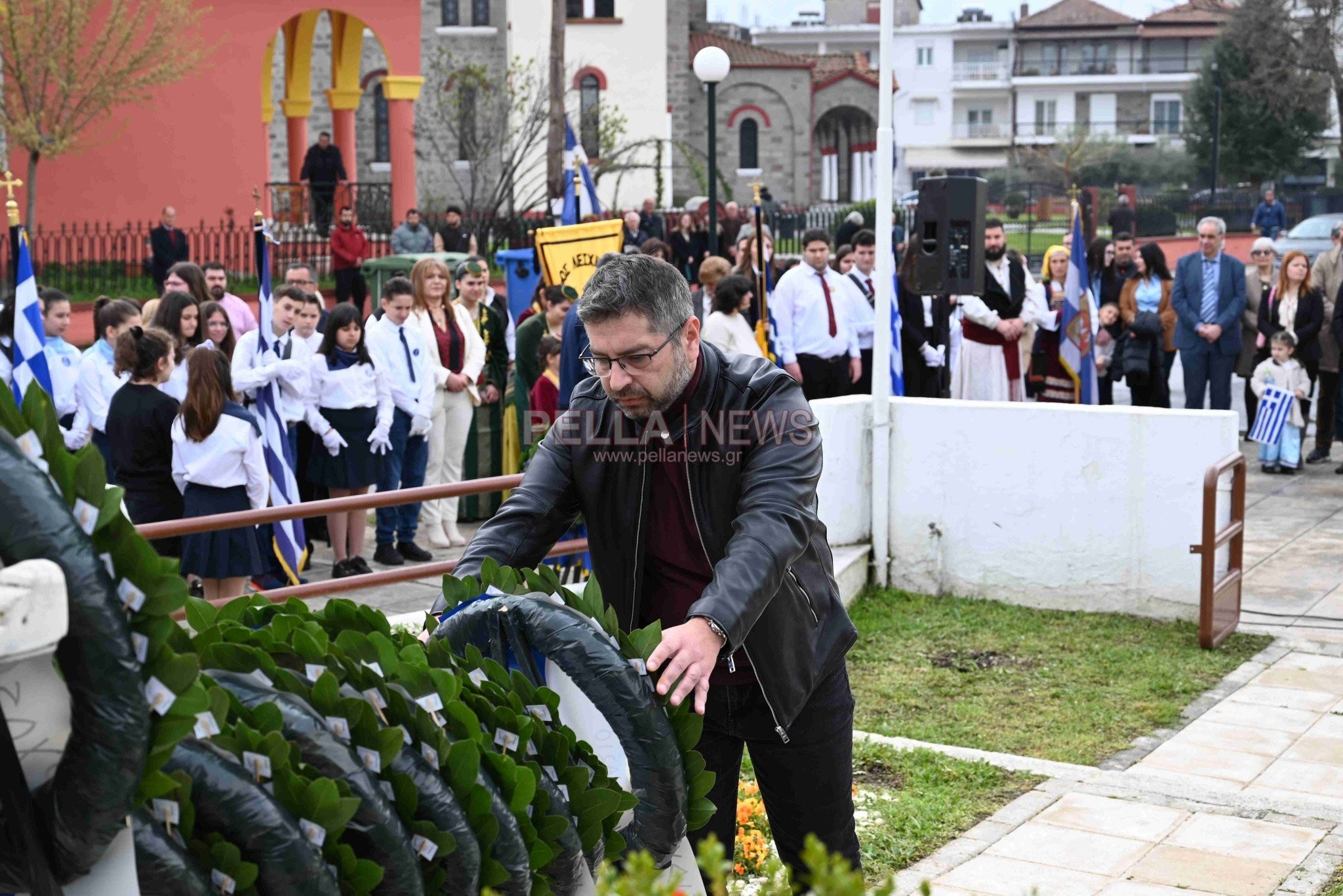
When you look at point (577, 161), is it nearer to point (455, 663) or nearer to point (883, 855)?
point (883, 855)

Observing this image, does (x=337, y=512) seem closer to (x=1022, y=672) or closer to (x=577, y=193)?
(x=1022, y=672)

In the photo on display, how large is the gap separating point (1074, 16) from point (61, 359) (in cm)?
9807

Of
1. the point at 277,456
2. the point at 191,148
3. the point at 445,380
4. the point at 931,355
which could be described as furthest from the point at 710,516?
the point at 191,148

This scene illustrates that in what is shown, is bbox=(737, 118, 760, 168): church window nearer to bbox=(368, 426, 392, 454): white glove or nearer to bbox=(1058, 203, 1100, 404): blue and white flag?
bbox=(1058, 203, 1100, 404): blue and white flag

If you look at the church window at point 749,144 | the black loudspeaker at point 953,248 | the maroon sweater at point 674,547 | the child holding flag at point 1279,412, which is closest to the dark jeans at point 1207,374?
the child holding flag at point 1279,412

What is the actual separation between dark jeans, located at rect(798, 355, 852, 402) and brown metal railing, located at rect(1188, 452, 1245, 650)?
171 inches

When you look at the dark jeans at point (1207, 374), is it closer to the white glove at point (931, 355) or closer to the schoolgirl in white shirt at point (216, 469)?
the white glove at point (931, 355)

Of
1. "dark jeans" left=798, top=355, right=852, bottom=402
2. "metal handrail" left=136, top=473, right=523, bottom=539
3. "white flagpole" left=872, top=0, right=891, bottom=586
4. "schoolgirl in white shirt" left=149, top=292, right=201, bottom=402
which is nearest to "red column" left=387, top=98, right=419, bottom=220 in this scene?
"dark jeans" left=798, top=355, right=852, bottom=402

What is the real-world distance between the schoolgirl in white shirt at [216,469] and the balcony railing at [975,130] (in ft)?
318

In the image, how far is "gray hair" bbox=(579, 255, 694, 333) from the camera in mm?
3328

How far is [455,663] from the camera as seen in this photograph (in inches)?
114

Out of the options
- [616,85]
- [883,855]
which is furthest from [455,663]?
[616,85]

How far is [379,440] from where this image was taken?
33.6 feet

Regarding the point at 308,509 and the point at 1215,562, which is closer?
the point at 308,509
